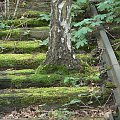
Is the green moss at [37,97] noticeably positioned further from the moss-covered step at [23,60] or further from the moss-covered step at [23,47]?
the moss-covered step at [23,47]

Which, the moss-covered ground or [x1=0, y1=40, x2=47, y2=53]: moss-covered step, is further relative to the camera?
[x1=0, y1=40, x2=47, y2=53]: moss-covered step

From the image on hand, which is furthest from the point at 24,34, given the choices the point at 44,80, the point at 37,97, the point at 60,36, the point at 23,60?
the point at 37,97

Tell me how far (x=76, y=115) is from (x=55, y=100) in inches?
12.9

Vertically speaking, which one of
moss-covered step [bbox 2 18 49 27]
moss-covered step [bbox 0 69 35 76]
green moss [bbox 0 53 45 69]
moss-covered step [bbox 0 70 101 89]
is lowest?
moss-covered step [bbox 0 70 101 89]

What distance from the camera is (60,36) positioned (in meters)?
4.16

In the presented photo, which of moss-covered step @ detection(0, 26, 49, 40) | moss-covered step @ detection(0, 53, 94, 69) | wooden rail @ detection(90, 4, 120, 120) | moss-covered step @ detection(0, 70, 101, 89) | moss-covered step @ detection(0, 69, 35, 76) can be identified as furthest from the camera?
moss-covered step @ detection(0, 26, 49, 40)

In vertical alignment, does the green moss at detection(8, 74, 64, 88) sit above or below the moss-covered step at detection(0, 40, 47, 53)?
below

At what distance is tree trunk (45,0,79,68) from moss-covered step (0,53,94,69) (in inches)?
17.5

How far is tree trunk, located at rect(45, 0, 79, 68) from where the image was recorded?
13.5 ft

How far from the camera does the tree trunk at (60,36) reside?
4113mm

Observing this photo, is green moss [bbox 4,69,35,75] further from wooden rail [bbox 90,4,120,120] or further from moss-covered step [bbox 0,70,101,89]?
wooden rail [bbox 90,4,120,120]

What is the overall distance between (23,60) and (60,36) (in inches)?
29.4

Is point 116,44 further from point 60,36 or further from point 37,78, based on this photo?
point 37,78

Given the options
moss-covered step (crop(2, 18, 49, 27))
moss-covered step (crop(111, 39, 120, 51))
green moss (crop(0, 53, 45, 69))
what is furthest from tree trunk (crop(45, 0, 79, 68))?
moss-covered step (crop(2, 18, 49, 27))
